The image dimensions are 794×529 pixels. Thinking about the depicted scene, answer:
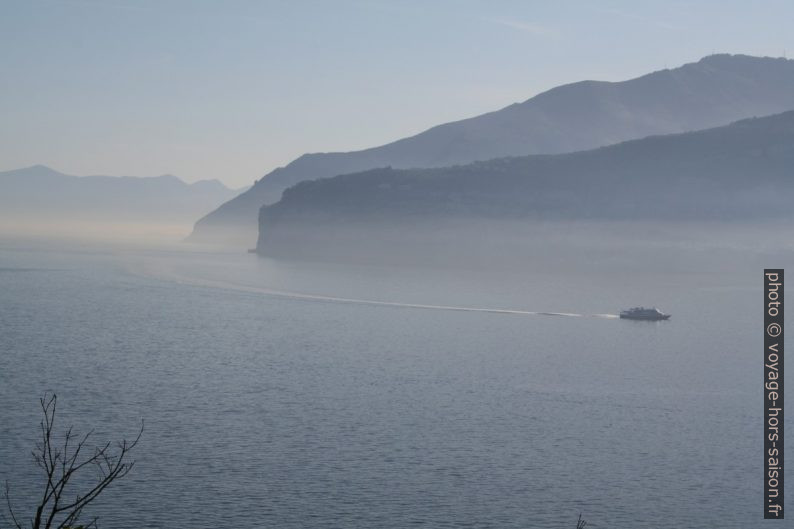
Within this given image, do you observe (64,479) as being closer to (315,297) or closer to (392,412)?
(392,412)

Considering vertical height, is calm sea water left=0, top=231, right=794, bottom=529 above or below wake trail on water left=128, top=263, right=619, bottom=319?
Result: below

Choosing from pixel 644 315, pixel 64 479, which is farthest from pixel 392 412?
pixel 644 315

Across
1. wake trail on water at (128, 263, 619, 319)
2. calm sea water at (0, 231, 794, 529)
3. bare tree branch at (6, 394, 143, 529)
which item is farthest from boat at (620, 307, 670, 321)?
bare tree branch at (6, 394, 143, 529)

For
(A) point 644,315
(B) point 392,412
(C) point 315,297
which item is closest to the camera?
(B) point 392,412

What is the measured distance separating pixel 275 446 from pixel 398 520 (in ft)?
32.8

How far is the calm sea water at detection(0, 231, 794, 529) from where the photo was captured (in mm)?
35156

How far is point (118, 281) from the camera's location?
137625mm

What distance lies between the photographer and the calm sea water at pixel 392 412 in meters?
35.2

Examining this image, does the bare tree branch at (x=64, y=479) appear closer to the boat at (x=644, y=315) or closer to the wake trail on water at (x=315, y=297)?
the wake trail on water at (x=315, y=297)

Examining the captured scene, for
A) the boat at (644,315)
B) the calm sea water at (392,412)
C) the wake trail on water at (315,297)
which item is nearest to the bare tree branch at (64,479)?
the calm sea water at (392,412)

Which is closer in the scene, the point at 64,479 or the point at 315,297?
the point at 64,479

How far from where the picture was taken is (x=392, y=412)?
4944 cm

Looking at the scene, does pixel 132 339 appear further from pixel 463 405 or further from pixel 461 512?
pixel 461 512

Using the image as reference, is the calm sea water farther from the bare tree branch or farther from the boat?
the boat
